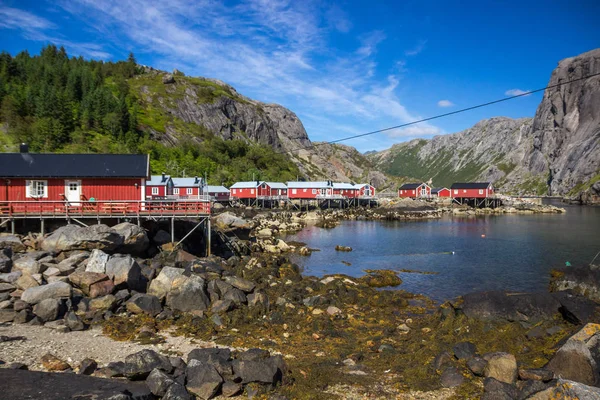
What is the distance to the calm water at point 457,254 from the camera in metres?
30.5

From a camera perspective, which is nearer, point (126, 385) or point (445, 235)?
point (126, 385)

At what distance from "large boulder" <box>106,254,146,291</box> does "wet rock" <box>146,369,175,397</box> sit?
1004cm

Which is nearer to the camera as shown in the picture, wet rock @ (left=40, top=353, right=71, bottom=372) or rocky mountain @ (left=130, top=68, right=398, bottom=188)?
wet rock @ (left=40, top=353, right=71, bottom=372)

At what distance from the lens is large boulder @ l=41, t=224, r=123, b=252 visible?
25.0 meters

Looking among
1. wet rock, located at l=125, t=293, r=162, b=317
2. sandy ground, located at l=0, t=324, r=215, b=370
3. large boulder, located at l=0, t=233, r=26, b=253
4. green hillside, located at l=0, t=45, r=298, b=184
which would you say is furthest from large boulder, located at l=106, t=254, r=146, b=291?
green hillside, located at l=0, t=45, r=298, b=184

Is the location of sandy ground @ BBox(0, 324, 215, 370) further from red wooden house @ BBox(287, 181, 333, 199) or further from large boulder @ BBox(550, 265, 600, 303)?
red wooden house @ BBox(287, 181, 333, 199)

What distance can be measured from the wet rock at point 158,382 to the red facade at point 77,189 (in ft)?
79.1

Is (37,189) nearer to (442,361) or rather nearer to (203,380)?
(203,380)

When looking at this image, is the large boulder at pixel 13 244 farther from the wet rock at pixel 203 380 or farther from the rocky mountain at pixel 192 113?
the rocky mountain at pixel 192 113

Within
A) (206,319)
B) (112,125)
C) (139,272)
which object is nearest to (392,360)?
(206,319)

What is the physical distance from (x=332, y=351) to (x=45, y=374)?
9.75 meters

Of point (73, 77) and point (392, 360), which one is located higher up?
point (73, 77)

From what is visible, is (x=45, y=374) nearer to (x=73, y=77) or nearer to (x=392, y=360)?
(x=392, y=360)

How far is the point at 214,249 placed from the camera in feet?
122
